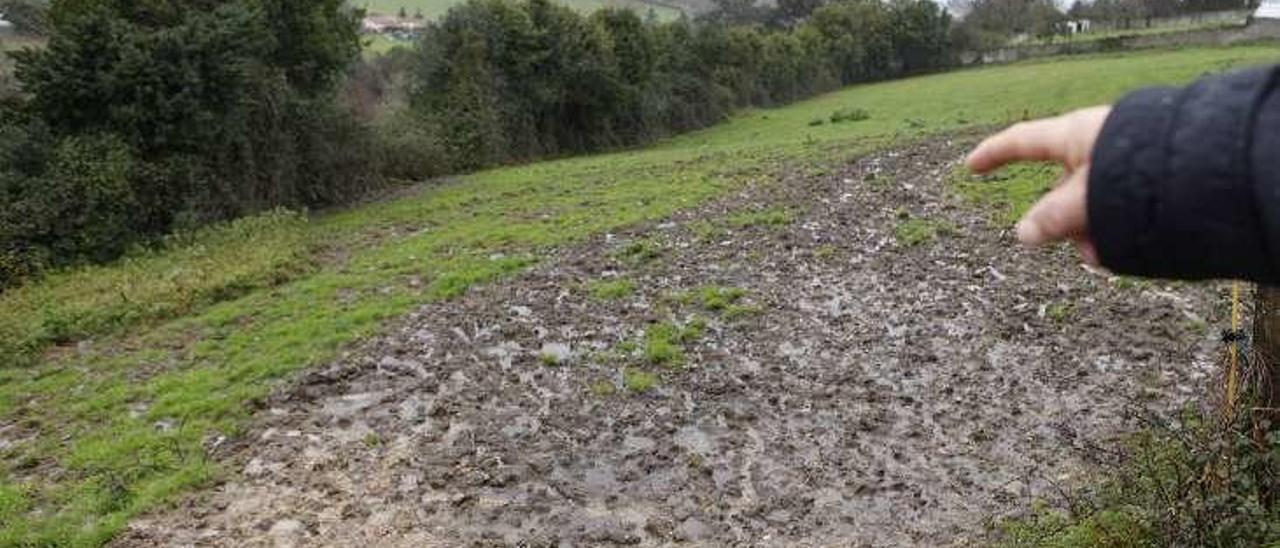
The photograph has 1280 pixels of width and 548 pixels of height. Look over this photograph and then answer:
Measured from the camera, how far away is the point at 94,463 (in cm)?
809

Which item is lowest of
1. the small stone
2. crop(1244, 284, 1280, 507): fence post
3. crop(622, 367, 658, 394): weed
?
the small stone

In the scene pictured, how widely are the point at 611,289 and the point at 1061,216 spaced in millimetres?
10832

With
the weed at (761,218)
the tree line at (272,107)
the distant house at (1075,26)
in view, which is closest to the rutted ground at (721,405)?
the weed at (761,218)

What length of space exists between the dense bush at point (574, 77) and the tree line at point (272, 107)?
72 millimetres

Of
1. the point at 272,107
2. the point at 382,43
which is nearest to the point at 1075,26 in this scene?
the point at 382,43

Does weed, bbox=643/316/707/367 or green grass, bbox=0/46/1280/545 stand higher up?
green grass, bbox=0/46/1280/545

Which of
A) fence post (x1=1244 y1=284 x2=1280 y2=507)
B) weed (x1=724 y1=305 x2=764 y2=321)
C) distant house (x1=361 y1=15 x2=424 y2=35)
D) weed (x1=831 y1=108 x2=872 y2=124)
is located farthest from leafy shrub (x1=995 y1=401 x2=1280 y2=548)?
distant house (x1=361 y1=15 x2=424 y2=35)

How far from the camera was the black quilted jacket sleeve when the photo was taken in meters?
1.16

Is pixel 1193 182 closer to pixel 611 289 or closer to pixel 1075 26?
pixel 611 289

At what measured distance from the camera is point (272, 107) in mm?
21172

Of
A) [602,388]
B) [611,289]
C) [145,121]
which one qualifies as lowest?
[602,388]

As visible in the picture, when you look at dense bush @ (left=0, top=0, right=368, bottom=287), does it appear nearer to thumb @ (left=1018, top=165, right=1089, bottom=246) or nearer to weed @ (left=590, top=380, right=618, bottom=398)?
weed @ (left=590, top=380, right=618, bottom=398)

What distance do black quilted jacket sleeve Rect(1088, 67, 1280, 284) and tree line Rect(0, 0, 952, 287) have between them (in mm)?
16974

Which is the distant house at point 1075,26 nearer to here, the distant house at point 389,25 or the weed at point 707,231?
the distant house at point 389,25
